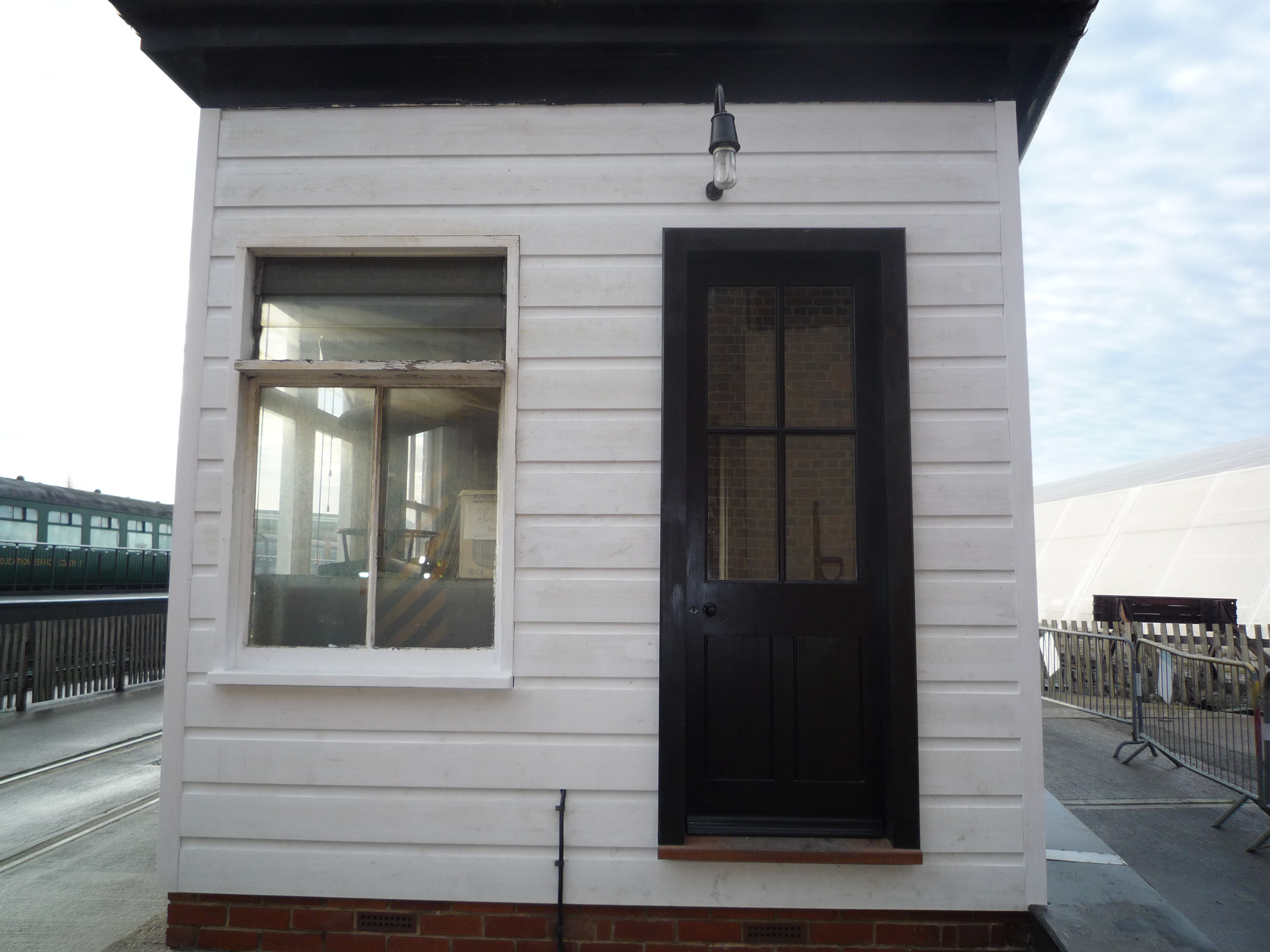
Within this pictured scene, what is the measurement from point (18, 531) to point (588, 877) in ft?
50.5

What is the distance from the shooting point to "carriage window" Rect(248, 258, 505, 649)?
10.4 feet

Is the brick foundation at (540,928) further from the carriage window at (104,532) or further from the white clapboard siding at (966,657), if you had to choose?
the carriage window at (104,532)

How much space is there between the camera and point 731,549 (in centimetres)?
313

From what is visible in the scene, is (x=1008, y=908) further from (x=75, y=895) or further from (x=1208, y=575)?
(x=1208, y=575)

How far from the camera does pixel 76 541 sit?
15430 millimetres

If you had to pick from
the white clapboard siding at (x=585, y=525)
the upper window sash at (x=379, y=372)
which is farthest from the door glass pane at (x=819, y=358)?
the upper window sash at (x=379, y=372)

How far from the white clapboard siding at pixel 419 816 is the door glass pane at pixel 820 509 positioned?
1153mm

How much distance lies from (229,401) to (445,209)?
122cm

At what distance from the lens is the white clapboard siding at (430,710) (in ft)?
9.82

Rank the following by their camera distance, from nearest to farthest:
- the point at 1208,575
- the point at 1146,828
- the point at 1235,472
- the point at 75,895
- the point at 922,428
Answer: the point at 922,428 < the point at 75,895 < the point at 1146,828 < the point at 1208,575 < the point at 1235,472

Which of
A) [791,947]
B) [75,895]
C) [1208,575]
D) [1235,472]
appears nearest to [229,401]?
[75,895]

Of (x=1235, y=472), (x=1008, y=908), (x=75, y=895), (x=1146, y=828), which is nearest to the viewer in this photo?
(x=1008, y=908)

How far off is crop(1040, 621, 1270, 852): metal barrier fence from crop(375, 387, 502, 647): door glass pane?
471cm

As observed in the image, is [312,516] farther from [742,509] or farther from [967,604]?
[967,604]
